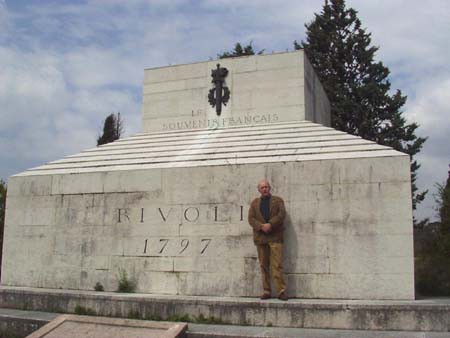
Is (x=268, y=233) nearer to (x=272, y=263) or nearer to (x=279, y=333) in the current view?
(x=272, y=263)

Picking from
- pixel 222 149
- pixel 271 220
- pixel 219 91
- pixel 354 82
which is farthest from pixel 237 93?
pixel 354 82

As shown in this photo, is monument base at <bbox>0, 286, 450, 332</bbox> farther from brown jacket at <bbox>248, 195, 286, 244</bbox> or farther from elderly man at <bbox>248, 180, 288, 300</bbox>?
brown jacket at <bbox>248, 195, 286, 244</bbox>

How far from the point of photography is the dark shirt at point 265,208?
8.51 m

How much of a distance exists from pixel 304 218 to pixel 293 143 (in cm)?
165

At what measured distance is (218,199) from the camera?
9438 millimetres

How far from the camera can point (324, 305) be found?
25.0 feet

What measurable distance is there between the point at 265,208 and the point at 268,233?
1.40 ft

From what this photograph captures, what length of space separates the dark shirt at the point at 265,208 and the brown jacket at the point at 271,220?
Result: 0.05 metres

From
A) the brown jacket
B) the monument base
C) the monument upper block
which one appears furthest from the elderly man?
the monument upper block

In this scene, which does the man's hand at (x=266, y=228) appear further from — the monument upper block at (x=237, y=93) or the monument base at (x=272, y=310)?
the monument upper block at (x=237, y=93)

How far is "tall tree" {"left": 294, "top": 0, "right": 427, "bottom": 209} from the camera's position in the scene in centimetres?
2353

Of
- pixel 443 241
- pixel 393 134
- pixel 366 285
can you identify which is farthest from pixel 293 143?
pixel 393 134

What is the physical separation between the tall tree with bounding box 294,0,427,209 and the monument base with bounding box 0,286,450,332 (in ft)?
53.8

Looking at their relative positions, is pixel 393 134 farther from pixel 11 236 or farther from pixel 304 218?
pixel 11 236
